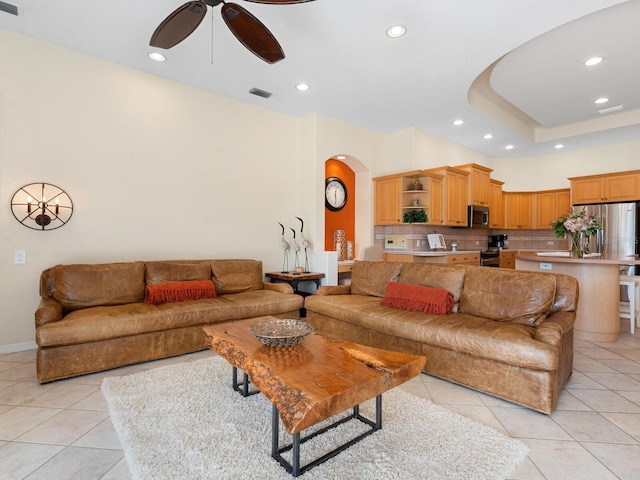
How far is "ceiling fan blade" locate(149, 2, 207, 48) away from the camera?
215 cm

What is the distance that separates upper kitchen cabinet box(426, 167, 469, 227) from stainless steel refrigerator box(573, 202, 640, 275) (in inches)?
87.1

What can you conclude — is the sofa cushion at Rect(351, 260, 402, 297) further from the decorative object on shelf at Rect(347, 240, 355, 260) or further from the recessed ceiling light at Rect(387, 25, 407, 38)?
the recessed ceiling light at Rect(387, 25, 407, 38)

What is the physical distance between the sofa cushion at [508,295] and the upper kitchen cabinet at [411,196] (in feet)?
8.67

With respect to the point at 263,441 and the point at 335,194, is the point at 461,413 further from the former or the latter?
the point at 335,194

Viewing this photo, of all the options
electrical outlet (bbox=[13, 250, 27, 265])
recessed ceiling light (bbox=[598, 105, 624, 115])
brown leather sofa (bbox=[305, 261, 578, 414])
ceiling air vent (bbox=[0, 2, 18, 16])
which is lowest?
brown leather sofa (bbox=[305, 261, 578, 414])

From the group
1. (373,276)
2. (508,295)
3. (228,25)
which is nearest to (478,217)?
(373,276)

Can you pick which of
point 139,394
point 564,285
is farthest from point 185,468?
point 564,285

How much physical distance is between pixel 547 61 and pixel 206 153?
13.9 feet

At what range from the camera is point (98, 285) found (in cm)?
318

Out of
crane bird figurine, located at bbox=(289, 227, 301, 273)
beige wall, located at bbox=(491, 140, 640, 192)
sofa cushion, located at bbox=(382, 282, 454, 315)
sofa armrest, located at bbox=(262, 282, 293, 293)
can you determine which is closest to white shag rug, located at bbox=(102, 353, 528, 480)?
sofa cushion, located at bbox=(382, 282, 454, 315)

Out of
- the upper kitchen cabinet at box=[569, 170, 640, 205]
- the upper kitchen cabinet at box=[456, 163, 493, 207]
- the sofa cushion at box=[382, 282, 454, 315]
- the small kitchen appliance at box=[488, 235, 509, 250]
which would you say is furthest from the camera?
the small kitchen appliance at box=[488, 235, 509, 250]

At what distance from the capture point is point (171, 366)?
9.28 ft

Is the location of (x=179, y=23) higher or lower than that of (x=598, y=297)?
higher

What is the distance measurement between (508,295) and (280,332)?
6.24 feet
